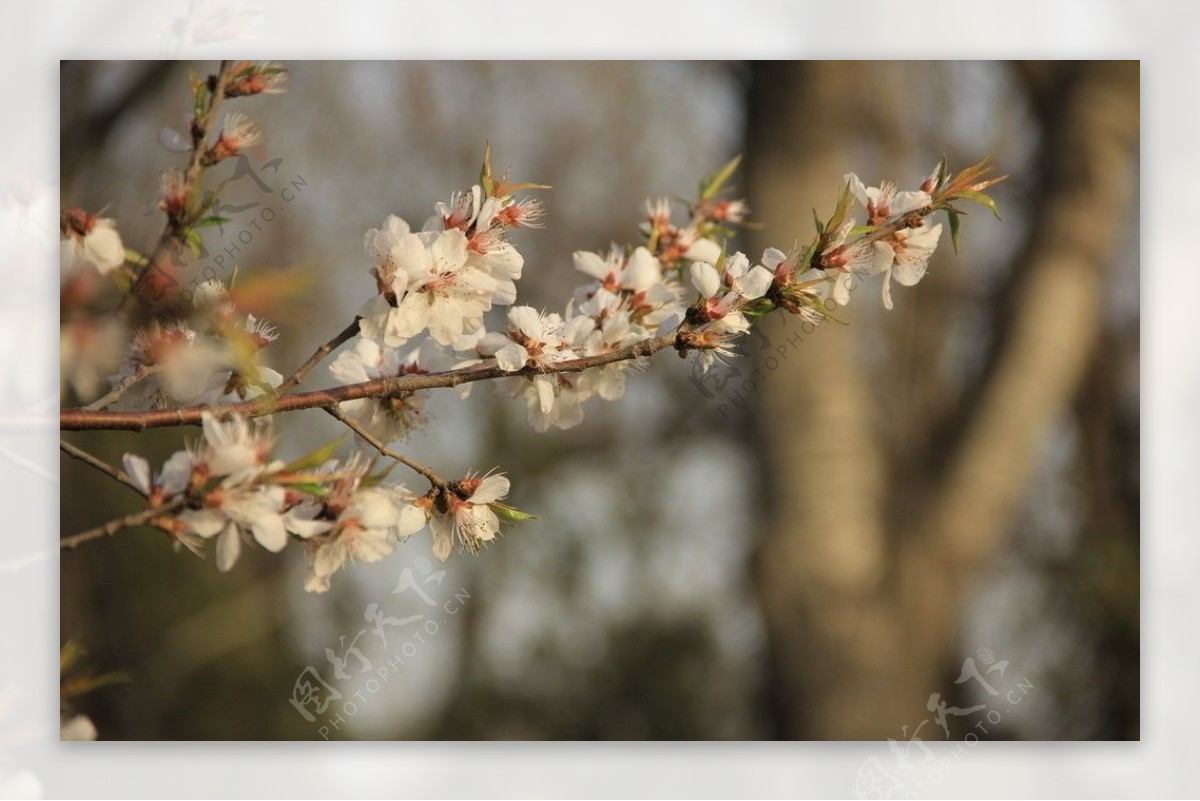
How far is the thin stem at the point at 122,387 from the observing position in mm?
872

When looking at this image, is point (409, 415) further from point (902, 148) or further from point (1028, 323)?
point (1028, 323)

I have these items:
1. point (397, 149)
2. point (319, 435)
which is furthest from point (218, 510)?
point (319, 435)

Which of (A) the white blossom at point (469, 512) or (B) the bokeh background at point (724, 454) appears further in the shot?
(B) the bokeh background at point (724, 454)

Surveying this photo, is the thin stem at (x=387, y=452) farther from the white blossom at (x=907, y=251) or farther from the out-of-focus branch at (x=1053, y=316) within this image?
the out-of-focus branch at (x=1053, y=316)

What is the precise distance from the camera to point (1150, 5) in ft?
4.59

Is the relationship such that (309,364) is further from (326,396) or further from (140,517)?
(140,517)

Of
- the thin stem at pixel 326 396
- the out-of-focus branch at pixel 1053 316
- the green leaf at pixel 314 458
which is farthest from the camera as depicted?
the out-of-focus branch at pixel 1053 316

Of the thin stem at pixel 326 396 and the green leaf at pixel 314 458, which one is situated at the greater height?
the thin stem at pixel 326 396

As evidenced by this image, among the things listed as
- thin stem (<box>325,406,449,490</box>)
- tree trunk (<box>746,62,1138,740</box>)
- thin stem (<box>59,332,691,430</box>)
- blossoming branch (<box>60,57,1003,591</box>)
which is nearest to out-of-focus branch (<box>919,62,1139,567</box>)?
tree trunk (<box>746,62,1138,740</box>)

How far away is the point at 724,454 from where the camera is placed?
1.83 m

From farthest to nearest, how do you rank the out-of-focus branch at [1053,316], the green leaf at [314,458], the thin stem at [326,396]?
the out-of-focus branch at [1053,316] → the thin stem at [326,396] → the green leaf at [314,458]

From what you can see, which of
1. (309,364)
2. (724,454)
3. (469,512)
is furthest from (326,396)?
(724,454)

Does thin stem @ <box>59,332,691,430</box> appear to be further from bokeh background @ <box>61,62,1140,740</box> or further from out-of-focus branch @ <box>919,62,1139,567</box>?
out-of-focus branch @ <box>919,62,1139,567</box>

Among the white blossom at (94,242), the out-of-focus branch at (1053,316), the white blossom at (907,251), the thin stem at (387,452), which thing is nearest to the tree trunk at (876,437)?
the out-of-focus branch at (1053,316)
